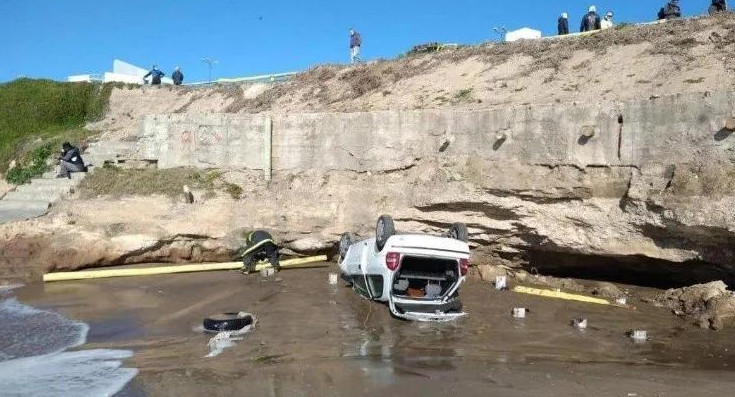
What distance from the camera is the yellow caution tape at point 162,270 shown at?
1181 cm

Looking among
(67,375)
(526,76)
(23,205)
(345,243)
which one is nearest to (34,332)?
(67,375)

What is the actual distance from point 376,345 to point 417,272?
1757 mm

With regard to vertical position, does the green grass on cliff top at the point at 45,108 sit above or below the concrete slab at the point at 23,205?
above

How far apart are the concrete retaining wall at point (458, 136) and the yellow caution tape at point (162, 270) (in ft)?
7.83

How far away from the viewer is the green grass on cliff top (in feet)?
82.6

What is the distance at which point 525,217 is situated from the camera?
38.1 ft

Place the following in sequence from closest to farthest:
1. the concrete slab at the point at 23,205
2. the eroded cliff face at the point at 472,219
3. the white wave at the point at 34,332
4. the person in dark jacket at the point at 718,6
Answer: the white wave at the point at 34,332, the eroded cliff face at the point at 472,219, the concrete slab at the point at 23,205, the person in dark jacket at the point at 718,6

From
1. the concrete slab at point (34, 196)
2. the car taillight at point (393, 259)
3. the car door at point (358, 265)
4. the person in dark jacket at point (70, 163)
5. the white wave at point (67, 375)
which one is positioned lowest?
the white wave at point (67, 375)

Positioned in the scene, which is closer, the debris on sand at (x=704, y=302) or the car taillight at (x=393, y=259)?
the car taillight at (x=393, y=259)

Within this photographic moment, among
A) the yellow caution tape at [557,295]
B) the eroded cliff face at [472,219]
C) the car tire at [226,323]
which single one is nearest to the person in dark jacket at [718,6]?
the eroded cliff face at [472,219]

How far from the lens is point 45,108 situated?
2647 centimetres

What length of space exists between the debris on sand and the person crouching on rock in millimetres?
7106

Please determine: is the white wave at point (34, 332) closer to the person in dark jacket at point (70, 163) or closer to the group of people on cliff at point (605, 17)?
the person in dark jacket at point (70, 163)

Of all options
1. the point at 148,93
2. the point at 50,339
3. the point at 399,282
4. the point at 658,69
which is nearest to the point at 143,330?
the point at 50,339
